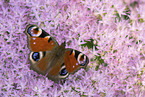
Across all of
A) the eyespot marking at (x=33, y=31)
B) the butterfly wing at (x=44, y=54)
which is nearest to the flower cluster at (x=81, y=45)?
the butterfly wing at (x=44, y=54)

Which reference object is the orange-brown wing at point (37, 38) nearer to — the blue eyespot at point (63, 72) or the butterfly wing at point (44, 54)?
the butterfly wing at point (44, 54)

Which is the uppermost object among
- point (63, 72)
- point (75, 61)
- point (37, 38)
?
point (37, 38)

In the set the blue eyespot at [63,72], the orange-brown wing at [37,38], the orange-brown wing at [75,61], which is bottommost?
the blue eyespot at [63,72]

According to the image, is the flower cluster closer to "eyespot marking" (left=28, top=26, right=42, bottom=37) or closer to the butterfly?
the butterfly

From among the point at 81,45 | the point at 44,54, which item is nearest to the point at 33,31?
the point at 44,54

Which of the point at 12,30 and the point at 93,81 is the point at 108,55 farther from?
the point at 12,30

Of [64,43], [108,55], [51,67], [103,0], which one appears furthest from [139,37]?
[51,67]

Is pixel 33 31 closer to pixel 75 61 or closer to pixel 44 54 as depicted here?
pixel 44 54

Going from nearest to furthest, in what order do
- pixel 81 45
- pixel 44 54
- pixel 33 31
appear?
pixel 33 31 → pixel 44 54 → pixel 81 45
